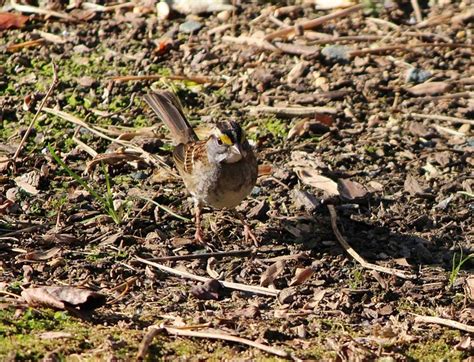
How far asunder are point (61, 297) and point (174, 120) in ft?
6.75

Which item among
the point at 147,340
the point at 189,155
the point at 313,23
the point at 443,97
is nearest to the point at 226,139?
the point at 189,155

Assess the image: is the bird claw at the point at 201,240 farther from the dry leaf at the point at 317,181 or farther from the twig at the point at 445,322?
the twig at the point at 445,322

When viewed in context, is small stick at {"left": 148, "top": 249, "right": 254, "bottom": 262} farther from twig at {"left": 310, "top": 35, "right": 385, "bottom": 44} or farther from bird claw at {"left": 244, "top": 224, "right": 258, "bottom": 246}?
twig at {"left": 310, "top": 35, "right": 385, "bottom": 44}

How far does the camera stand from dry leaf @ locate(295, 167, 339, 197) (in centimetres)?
591

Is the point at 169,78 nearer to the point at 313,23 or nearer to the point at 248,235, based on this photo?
the point at 313,23

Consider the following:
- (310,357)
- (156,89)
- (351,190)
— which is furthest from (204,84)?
(310,357)

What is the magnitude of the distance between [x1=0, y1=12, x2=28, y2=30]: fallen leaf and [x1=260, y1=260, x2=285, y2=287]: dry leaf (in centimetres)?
353

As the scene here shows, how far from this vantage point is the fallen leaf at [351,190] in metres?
5.87

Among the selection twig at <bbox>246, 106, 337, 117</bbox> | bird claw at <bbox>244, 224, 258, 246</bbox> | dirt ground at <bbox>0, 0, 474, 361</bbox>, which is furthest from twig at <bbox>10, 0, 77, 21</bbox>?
bird claw at <bbox>244, 224, 258, 246</bbox>

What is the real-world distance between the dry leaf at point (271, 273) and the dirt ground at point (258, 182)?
0.04 ft

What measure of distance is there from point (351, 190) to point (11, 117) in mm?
2477

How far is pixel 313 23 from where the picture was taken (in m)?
7.71

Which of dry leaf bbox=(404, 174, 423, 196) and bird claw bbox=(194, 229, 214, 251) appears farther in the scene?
dry leaf bbox=(404, 174, 423, 196)

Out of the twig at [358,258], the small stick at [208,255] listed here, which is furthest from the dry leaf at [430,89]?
the small stick at [208,255]
